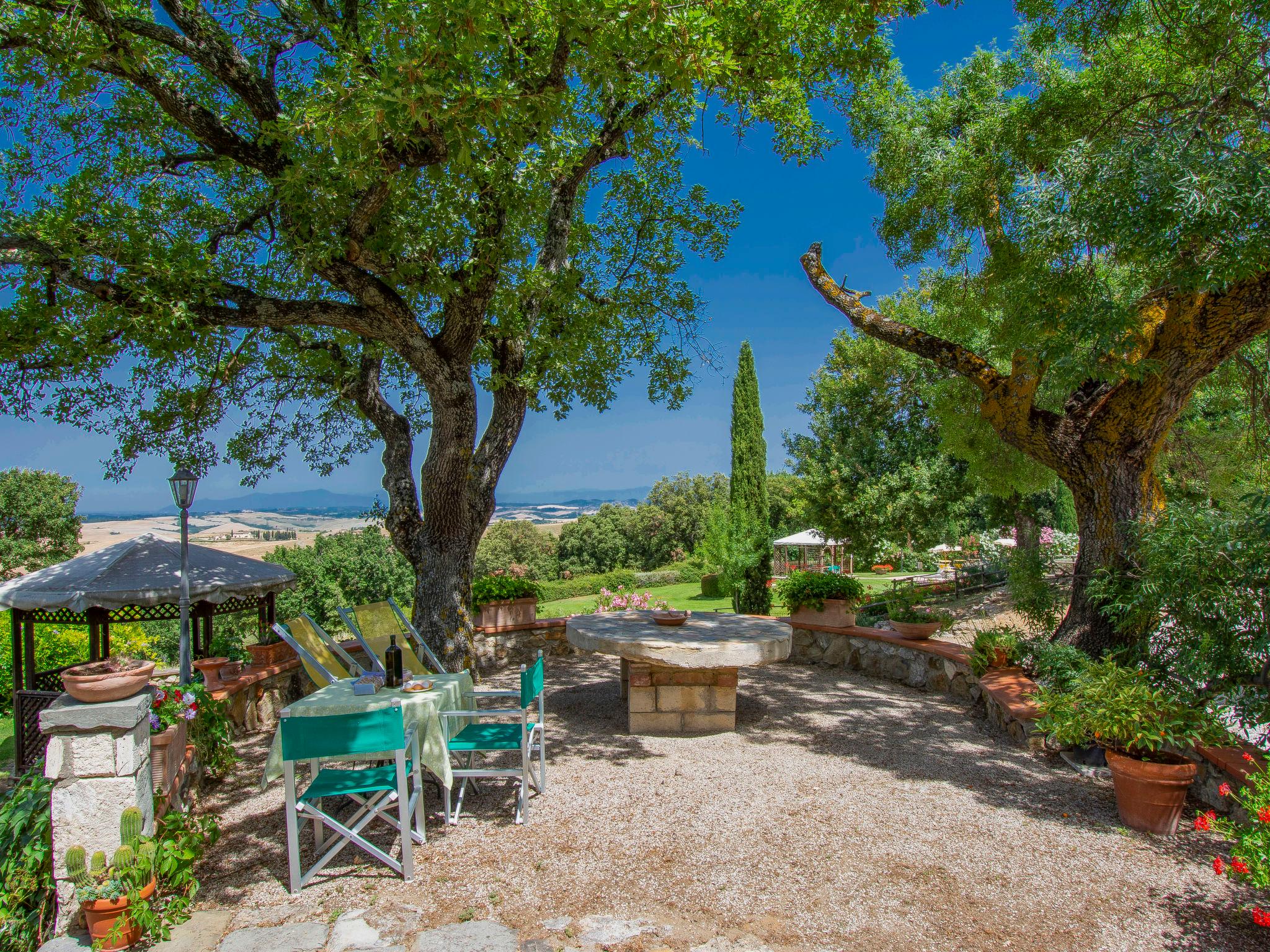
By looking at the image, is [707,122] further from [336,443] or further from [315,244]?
[336,443]

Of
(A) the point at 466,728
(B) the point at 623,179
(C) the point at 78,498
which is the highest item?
(B) the point at 623,179

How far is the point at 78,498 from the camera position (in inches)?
825

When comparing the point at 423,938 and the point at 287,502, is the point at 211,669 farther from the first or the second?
the point at 287,502

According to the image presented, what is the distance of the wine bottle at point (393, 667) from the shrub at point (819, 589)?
5.72 meters

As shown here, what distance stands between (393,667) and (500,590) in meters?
4.53

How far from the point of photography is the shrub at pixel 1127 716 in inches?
153

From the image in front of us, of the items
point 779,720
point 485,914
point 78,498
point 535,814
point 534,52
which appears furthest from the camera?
point 78,498

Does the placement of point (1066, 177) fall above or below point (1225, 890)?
above

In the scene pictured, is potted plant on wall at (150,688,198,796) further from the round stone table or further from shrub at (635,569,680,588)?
shrub at (635,569,680,588)

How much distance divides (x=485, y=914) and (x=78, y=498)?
933 inches

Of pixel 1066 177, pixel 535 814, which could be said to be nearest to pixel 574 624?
pixel 535 814

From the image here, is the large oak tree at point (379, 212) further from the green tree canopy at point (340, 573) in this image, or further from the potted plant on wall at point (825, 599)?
the green tree canopy at point (340, 573)

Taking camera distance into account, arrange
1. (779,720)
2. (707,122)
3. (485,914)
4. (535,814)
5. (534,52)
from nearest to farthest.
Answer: (485,914), (535,814), (534,52), (779,720), (707,122)

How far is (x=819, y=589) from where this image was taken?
28.9ft
